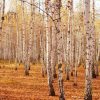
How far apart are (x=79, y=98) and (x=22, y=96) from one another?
8.50 ft

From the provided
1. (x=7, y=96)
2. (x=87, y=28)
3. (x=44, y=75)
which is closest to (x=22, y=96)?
(x=7, y=96)

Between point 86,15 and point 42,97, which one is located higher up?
point 86,15

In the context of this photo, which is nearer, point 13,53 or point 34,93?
point 34,93

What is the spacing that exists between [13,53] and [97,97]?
49.8 metres

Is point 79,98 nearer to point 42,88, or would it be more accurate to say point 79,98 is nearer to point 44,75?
point 42,88

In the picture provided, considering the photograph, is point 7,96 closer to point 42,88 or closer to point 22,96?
point 22,96

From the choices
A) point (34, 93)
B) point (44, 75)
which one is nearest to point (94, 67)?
point (44, 75)

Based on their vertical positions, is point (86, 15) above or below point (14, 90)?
above

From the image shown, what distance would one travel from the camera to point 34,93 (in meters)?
16.5

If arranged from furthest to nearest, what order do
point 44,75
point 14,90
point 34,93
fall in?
point 44,75 → point 14,90 → point 34,93

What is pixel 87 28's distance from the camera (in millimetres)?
13102

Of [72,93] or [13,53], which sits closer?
[72,93]

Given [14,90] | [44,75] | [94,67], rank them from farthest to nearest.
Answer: [94,67] → [44,75] → [14,90]

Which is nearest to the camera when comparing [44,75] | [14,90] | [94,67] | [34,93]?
[34,93]
